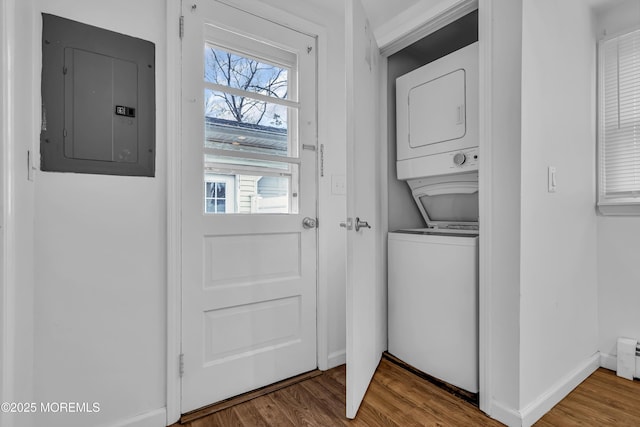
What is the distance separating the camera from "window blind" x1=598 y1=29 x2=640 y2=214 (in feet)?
6.42

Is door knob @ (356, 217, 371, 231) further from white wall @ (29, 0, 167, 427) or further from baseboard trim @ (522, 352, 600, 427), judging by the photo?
baseboard trim @ (522, 352, 600, 427)

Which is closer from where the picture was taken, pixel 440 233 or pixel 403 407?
pixel 403 407

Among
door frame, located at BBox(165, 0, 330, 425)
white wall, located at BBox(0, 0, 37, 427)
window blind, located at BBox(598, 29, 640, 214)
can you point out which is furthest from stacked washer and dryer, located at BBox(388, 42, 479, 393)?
white wall, located at BBox(0, 0, 37, 427)

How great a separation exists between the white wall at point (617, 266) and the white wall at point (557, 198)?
0.06m

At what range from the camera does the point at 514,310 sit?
4.75 ft

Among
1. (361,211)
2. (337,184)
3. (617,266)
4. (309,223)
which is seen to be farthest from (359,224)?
(617,266)

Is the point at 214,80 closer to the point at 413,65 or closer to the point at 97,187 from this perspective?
the point at 97,187

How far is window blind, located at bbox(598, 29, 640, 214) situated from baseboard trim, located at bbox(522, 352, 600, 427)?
3.16ft

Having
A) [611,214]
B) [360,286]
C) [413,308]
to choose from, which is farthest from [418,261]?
[611,214]

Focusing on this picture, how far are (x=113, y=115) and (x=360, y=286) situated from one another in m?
1.37

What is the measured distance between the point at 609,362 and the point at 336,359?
170 cm

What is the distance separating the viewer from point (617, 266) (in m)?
2.01

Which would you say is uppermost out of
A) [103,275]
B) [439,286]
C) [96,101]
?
[96,101]

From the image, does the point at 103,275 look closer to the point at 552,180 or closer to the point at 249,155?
the point at 249,155
